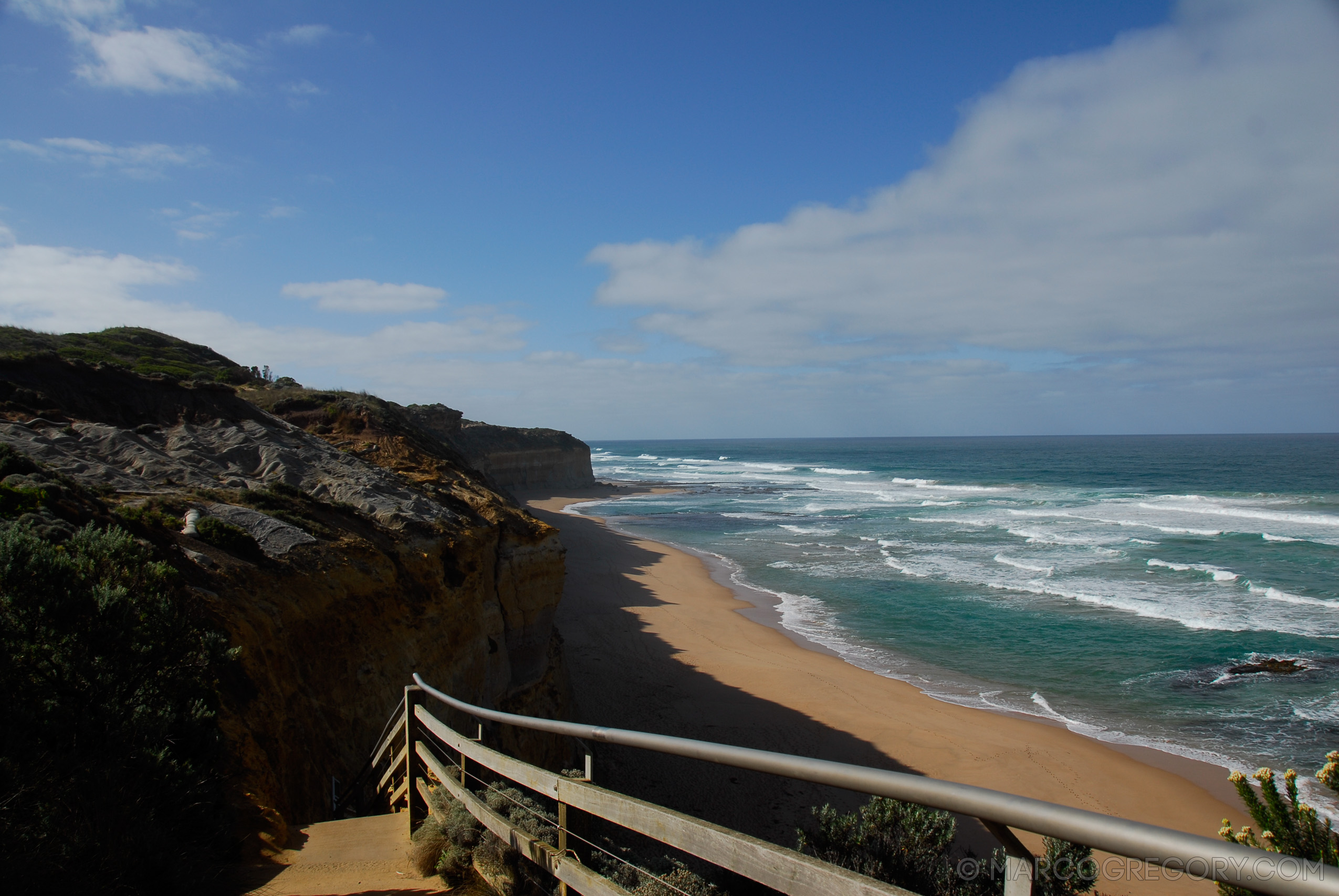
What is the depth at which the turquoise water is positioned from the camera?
1584 centimetres

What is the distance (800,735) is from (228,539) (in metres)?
10.8

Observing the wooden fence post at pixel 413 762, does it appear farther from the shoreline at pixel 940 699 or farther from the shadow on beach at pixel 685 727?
the shoreline at pixel 940 699

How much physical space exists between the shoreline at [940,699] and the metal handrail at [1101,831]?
561 inches

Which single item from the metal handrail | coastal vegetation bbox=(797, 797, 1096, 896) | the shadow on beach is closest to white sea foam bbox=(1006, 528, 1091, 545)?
the shadow on beach

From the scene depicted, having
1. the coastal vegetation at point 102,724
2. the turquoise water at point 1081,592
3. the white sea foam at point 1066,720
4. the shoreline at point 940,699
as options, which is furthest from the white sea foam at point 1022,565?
the coastal vegetation at point 102,724

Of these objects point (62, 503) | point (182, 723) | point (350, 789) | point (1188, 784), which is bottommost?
point (1188, 784)

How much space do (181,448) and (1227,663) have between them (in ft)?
77.1

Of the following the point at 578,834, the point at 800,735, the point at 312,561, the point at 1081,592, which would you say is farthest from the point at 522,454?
the point at 578,834

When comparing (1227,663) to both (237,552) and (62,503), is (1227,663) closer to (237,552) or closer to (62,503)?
(237,552)

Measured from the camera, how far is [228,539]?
8.41 metres

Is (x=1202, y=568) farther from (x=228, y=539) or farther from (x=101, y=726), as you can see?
(x=101, y=726)

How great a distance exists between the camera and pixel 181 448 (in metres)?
12.3

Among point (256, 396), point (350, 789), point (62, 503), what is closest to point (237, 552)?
point (62, 503)

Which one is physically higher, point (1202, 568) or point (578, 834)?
point (578, 834)
